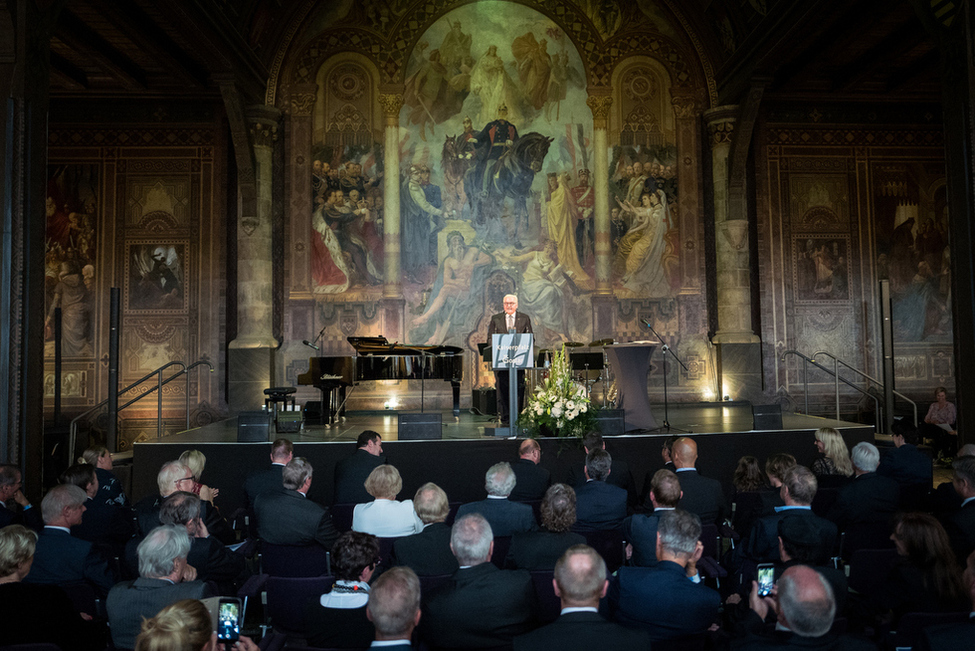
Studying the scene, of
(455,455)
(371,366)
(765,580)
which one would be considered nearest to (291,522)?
(765,580)

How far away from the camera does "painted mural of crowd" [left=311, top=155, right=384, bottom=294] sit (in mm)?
13922

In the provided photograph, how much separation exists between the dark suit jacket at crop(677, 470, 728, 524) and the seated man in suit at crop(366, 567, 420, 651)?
118 inches

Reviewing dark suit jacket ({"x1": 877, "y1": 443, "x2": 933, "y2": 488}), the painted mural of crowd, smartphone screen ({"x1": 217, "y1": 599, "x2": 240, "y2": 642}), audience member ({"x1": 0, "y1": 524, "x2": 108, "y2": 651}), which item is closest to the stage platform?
dark suit jacket ({"x1": 877, "y1": 443, "x2": 933, "y2": 488})

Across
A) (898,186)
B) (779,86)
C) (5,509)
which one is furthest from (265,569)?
(898,186)

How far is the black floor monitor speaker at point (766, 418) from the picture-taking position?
28.8 feet

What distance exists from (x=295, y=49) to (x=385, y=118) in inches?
85.0

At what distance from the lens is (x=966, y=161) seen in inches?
311

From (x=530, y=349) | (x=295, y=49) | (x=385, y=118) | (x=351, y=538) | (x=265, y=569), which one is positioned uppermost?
(x=295, y=49)

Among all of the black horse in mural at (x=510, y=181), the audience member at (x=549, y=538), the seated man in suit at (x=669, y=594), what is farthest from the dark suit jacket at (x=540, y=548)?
the black horse in mural at (x=510, y=181)

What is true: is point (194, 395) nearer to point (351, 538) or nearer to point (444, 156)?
point (444, 156)

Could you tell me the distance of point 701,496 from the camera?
5246 millimetres

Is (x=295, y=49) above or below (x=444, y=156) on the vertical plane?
above

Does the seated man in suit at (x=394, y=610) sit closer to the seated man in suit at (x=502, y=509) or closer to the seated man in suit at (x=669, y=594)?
the seated man in suit at (x=669, y=594)

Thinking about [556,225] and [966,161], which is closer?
[966,161]
